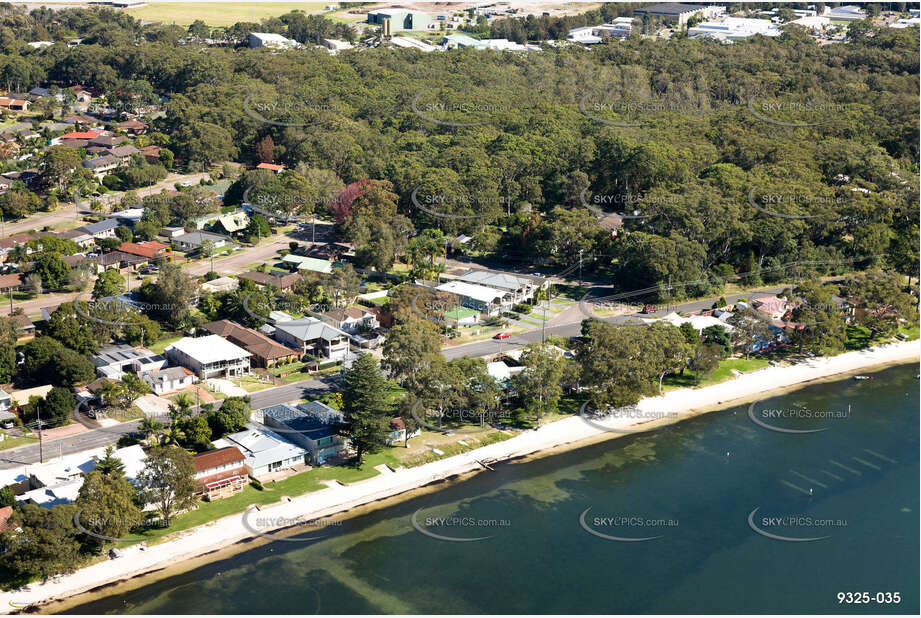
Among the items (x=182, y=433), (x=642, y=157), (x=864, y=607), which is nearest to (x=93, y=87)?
(x=642, y=157)

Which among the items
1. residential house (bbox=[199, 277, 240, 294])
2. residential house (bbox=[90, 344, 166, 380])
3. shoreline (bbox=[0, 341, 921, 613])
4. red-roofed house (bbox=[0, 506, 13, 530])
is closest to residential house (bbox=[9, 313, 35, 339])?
residential house (bbox=[90, 344, 166, 380])

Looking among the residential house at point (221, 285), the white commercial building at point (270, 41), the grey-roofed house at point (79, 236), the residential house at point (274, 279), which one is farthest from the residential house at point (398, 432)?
the white commercial building at point (270, 41)

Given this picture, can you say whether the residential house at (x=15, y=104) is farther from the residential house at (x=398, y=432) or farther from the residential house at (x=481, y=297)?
the residential house at (x=398, y=432)

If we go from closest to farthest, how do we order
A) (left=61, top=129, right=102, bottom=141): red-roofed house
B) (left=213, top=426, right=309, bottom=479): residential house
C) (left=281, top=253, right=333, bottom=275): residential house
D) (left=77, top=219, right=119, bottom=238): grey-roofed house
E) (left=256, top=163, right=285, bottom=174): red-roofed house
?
(left=213, top=426, right=309, bottom=479): residential house, (left=281, top=253, right=333, bottom=275): residential house, (left=77, top=219, right=119, bottom=238): grey-roofed house, (left=256, top=163, right=285, bottom=174): red-roofed house, (left=61, top=129, right=102, bottom=141): red-roofed house

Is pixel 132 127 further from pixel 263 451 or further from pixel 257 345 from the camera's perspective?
pixel 263 451

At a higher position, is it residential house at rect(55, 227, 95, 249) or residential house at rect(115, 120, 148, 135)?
residential house at rect(115, 120, 148, 135)

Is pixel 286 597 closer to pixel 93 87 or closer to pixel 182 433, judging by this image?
pixel 182 433

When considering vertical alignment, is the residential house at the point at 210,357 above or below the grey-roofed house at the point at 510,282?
below

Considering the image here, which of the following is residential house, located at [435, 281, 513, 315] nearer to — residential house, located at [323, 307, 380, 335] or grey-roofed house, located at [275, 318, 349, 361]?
residential house, located at [323, 307, 380, 335]
